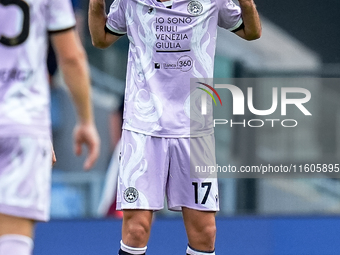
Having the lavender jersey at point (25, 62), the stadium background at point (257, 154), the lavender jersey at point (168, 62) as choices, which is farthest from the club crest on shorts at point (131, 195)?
the stadium background at point (257, 154)

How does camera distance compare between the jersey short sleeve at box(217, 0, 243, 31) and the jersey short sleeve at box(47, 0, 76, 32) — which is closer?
the jersey short sleeve at box(47, 0, 76, 32)

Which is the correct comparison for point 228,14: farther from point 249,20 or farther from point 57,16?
point 57,16

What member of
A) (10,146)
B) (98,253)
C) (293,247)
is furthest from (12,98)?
(293,247)

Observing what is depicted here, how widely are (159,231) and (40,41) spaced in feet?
8.90

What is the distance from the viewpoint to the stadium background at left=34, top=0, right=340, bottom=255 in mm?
4793

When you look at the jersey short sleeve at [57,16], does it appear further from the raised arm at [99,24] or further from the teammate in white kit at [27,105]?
the raised arm at [99,24]

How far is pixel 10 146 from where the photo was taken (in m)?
2.21

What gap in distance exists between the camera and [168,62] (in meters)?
3.17

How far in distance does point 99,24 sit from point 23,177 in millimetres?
1298

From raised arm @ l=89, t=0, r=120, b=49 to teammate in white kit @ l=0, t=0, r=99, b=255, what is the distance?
1024mm

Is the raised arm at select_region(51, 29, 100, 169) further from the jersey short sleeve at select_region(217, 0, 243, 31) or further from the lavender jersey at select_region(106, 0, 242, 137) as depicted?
the jersey short sleeve at select_region(217, 0, 243, 31)

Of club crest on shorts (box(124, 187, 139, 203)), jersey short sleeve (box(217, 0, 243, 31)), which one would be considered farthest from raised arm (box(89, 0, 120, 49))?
club crest on shorts (box(124, 187, 139, 203))

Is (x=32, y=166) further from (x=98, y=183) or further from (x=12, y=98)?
(x=98, y=183)

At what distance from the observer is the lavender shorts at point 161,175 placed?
315 cm
